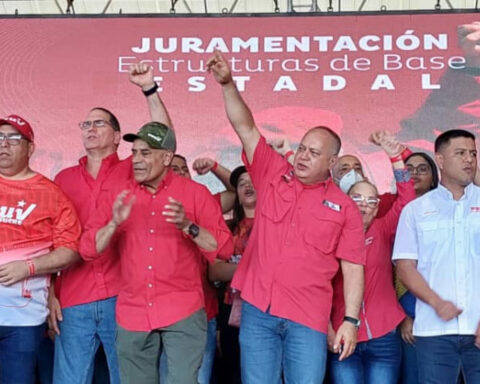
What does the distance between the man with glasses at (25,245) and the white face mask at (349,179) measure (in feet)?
5.07

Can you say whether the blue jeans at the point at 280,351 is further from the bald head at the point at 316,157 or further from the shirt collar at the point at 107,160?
the shirt collar at the point at 107,160

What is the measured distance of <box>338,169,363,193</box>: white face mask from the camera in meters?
4.64

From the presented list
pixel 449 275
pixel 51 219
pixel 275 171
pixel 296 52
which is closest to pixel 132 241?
pixel 51 219

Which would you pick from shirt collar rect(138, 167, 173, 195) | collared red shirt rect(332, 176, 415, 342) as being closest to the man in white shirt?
collared red shirt rect(332, 176, 415, 342)

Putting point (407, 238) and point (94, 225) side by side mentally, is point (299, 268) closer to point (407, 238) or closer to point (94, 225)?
point (407, 238)

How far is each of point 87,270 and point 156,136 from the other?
2.71 feet

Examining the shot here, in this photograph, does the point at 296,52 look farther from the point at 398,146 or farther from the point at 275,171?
the point at 275,171

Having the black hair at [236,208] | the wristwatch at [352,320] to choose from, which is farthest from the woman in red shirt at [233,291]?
the wristwatch at [352,320]

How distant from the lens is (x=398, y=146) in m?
4.40

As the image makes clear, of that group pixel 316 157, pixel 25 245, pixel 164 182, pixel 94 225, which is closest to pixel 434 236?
pixel 316 157

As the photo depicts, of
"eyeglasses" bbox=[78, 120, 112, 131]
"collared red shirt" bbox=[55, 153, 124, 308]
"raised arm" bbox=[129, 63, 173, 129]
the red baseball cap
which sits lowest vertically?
"collared red shirt" bbox=[55, 153, 124, 308]

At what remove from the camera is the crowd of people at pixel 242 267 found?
3660mm

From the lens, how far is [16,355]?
3846mm

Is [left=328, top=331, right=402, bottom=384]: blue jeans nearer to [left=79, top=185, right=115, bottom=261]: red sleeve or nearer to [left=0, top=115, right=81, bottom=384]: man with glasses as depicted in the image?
[left=79, top=185, right=115, bottom=261]: red sleeve
